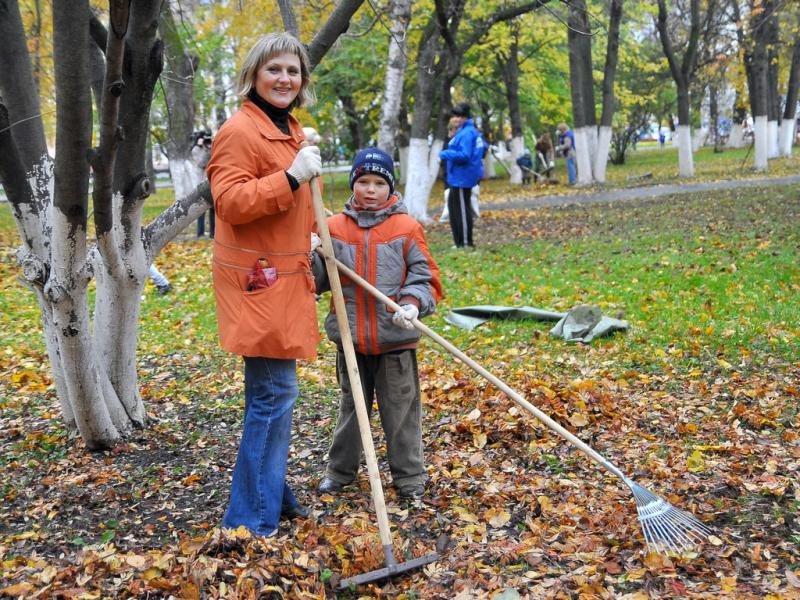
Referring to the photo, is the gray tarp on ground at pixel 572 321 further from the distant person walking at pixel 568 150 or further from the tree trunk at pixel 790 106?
the tree trunk at pixel 790 106

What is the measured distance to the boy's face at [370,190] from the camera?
3.88m

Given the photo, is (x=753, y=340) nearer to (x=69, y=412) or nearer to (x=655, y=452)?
(x=655, y=452)

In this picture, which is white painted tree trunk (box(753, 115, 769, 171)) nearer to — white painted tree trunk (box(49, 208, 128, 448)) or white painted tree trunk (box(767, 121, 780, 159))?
white painted tree trunk (box(767, 121, 780, 159))

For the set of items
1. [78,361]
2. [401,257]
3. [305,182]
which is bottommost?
[78,361]

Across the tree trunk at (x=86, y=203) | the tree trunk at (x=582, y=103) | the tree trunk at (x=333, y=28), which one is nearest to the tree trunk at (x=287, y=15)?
the tree trunk at (x=333, y=28)

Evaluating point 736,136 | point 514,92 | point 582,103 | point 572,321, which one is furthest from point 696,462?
point 736,136

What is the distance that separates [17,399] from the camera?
19.9 feet

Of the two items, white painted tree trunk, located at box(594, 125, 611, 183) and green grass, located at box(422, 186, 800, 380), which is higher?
white painted tree trunk, located at box(594, 125, 611, 183)

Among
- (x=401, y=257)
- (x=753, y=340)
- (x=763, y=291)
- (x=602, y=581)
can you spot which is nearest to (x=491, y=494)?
(x=602, y=581)

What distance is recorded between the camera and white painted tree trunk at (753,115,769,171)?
72.4 ft

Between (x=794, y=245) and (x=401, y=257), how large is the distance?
7.54 metres

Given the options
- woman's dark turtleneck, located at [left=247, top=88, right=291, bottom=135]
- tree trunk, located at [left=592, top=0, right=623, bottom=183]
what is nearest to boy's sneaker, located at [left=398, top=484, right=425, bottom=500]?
woman's dark turtleneck, located at [left=247, top=88, right=291, bottom=135]

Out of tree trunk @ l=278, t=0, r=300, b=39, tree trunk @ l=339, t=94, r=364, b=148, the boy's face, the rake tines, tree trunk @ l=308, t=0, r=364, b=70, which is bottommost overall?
the rake tines

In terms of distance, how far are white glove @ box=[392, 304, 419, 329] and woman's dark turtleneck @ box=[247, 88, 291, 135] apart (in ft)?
3.14
